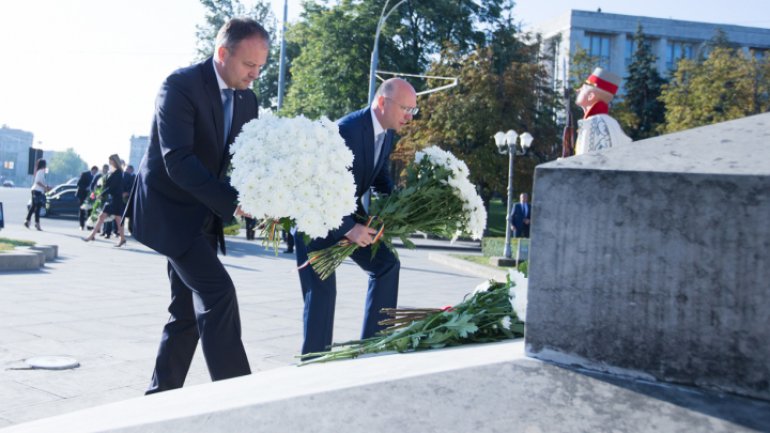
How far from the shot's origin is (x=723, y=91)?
40.0 metres

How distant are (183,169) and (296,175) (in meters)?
0.62

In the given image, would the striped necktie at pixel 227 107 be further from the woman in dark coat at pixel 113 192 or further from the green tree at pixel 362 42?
the green tree at pixel 362 42

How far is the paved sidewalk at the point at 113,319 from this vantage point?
434 cm

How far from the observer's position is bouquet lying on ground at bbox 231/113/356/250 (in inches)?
127

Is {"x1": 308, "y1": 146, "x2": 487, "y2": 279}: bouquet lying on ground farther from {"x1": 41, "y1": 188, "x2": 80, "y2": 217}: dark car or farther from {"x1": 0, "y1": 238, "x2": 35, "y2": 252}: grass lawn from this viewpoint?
{"x1": 41, "y1": 188, "x2": 80, "y2": 217}: dark car

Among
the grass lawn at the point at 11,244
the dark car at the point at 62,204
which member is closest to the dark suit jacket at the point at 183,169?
the grass lawn at the point at 11,244

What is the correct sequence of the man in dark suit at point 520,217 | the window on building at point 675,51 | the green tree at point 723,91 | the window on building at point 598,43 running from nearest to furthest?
1. the man in dark suit at point 520,217
2. the green tree at point 723,91
3. the window on building at point 598,43
4. the window on building at point 675,51

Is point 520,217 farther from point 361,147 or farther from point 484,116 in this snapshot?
point 361,147

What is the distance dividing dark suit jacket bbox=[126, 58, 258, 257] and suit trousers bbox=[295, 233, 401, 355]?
0.59 metres

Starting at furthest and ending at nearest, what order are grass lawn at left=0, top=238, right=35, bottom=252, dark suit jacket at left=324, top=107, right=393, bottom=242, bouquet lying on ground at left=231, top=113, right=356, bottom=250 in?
grass lawn at left=0, top=238, right=35, bottom=252, dark suit jacket at left=324, top=107, right=393, bottom=242, bouquet lying on ground at left=231, top=113, right=356, bottom=250

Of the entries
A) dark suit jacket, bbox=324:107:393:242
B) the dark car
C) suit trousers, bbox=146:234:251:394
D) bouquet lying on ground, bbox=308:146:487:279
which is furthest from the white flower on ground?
the dark car

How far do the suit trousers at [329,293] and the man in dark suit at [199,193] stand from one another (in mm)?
557

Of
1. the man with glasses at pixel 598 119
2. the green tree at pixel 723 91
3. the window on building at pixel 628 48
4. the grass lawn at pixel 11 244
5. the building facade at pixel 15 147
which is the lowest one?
the grass lawn at pixel 11 244

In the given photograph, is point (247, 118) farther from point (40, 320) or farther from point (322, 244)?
point (40, 320)
